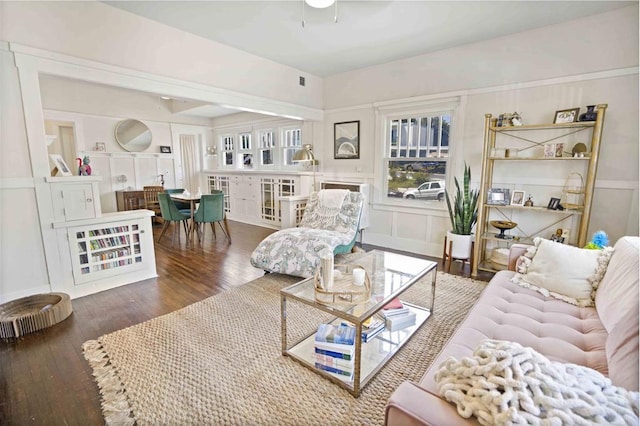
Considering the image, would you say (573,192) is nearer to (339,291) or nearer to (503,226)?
(503,226)

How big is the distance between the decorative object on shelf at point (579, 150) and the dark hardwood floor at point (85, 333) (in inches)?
61.9

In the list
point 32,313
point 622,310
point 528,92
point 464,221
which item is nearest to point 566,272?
point 622,310

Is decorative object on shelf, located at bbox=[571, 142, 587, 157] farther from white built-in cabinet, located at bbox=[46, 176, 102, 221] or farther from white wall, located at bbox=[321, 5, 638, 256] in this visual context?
white built-in cabinet, located at bbox=[46, 176, 102, 221]

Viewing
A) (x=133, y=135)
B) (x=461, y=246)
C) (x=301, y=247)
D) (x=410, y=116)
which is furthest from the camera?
(x=133, y=135)

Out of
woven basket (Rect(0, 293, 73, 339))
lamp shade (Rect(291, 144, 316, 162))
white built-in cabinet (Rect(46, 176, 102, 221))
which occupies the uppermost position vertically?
lamp shade (Rect(291, 144, 316, 162))

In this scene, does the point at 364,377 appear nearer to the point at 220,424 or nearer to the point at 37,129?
the point at 220,424

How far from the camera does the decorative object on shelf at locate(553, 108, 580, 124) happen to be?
2.86 metres

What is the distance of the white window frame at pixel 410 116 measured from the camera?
3.72 m

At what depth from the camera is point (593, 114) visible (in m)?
2.70

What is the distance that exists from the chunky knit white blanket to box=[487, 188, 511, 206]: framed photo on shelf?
269 centimetres

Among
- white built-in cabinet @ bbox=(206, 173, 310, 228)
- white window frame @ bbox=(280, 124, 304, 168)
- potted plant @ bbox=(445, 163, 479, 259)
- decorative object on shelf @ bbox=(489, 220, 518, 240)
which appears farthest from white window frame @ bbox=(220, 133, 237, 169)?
decorative object on shelf @ bbox=(489, 220, 518, 240)

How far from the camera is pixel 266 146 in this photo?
639 cm

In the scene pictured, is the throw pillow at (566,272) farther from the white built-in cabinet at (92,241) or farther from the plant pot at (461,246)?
the white built-in cabinet at (92,241)

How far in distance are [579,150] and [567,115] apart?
0.36 metres
